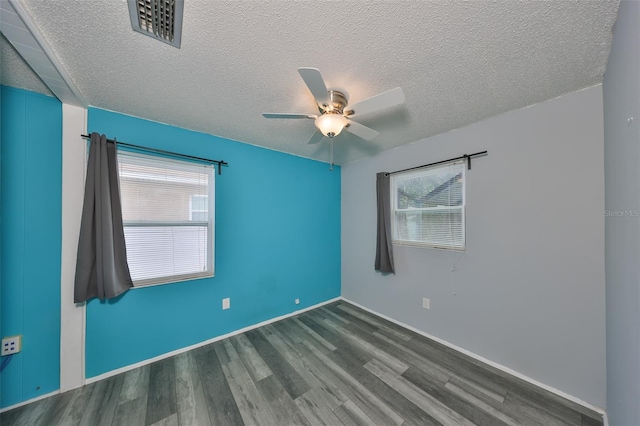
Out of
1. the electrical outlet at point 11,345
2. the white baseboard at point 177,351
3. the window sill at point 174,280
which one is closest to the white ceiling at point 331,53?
→ the window sill at point 174,280

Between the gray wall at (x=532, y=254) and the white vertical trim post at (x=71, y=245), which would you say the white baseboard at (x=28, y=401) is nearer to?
the white vertical trim post at (x=71, y=245)

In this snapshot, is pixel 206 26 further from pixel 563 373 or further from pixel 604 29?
pixel 563 373

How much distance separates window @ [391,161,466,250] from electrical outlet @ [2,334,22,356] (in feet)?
11.5

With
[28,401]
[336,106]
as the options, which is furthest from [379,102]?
[28,401]

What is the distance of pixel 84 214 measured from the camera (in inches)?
66.5

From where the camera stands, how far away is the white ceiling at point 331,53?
973 millimetres

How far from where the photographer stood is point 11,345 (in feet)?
4.95

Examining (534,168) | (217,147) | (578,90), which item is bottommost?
(534,168)

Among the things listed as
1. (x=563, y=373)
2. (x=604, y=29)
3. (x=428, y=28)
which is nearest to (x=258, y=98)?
(x=428, y=28)

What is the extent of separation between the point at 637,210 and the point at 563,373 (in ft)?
5.26

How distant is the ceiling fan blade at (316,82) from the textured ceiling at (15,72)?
1646mm

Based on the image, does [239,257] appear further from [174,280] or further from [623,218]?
[623,218]

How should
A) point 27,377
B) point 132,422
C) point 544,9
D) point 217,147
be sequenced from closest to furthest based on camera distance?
1. point 544,9
2. point 132,422
3. point 27,377
4. point 217,147

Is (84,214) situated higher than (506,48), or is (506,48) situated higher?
(506,48)
